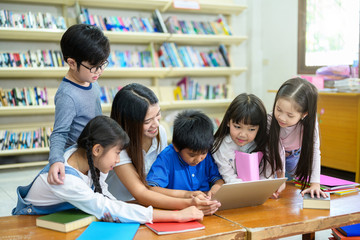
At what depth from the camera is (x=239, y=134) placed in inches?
63.2

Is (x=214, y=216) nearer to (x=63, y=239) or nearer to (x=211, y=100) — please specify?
(x=63, y=239)

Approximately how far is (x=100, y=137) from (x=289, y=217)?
2.27ft

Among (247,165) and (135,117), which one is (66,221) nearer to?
(135,117)

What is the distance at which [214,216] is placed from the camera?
50.2 inches

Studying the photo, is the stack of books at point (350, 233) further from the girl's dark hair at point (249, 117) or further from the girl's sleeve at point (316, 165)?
the girl's dark hair at point (249, 117)

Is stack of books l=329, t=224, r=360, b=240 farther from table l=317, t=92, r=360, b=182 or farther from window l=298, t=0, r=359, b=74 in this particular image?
window l=298, t=0, r=359, b=74

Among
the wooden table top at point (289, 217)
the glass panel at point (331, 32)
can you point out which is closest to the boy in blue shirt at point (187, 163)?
the wooden table top at point (289, 217)

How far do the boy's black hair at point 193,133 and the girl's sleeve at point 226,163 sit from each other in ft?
0.43

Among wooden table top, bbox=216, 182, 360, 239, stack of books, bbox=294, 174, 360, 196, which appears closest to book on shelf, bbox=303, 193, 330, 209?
wooden table top, bbox=216, 182, 360, 239

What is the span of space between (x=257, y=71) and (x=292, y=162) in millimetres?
3659

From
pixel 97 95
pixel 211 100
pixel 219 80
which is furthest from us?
pixel 219 80

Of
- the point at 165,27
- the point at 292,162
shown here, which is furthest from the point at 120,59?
the point at 292,162

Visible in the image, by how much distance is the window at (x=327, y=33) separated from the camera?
13.9 ft

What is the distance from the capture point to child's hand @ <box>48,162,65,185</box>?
1.23m
